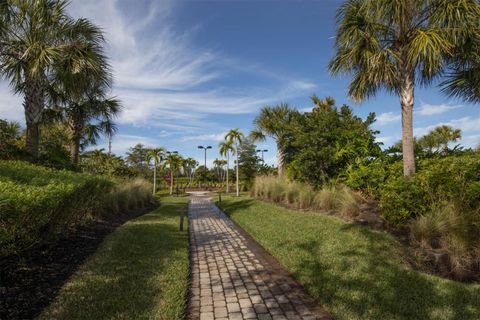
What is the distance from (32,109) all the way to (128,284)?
752cm

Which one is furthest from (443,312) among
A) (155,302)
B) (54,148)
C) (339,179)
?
(54,148)

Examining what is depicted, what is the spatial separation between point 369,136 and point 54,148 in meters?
12.4

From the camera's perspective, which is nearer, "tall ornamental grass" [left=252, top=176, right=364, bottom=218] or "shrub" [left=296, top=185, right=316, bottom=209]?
"tall ornamental grass" [left=252, top=176, right=364, bottom=218]

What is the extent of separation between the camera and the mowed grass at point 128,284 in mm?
3398

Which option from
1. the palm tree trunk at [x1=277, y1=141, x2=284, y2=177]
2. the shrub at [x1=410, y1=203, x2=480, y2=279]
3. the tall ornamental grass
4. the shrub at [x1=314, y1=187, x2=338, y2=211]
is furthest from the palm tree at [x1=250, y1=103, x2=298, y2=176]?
the shrub at [x1=410, y1=203, x2=480, y2=279]

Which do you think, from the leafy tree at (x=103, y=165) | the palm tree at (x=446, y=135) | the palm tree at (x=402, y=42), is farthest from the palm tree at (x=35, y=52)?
the palm tree at (x=446, y=135)

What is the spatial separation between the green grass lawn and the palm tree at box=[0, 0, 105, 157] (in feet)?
24.6

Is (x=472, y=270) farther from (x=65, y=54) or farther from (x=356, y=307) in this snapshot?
(x=65, y=54)

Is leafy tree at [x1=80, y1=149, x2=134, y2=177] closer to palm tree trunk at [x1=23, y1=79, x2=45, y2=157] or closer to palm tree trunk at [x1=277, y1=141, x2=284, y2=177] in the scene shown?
palm tree trunk at [x1=277, y1=141, x2=284, y2=177]

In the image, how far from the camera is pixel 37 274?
444cm

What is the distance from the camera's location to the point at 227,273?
5.05 m

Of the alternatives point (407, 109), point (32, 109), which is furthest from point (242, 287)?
point (32, 109)

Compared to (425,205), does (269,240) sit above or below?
below

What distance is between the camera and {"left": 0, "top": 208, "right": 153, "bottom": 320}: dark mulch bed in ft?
11.4
